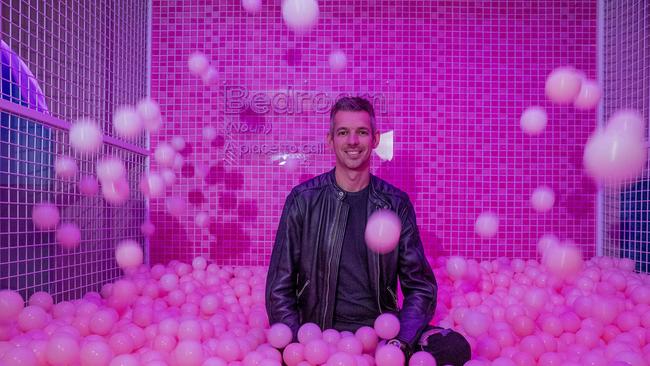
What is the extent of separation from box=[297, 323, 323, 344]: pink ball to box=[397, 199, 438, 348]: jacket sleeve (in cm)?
35

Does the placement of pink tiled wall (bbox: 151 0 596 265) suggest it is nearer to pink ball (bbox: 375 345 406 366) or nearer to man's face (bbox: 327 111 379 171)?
man's face (bbox: 327 111 379 171)

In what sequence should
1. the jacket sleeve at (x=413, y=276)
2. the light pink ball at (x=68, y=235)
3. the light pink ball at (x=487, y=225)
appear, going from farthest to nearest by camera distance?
1. the light pink ball at (x=487, y=225)
2. the light pink ball at (x=68, y=235)
3. the jacket sleeve at (x=413, y=276)

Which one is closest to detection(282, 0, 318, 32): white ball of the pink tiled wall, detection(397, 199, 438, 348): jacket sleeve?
the pink tiled wall

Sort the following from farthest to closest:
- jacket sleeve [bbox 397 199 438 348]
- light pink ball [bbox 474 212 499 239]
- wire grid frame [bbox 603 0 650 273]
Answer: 1. light pink ball [bbox 474 212 499 239]
2. wire grid frame [bbox 603 0 650 273]
3. jacket sleeve [bbox 397 199 438 348]

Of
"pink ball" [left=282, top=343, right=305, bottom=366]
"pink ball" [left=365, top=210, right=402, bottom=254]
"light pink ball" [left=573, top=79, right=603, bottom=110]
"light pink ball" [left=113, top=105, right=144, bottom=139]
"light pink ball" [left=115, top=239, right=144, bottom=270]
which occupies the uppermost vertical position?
"light pink ball" [left=573, top=79, right=603, bottom=110]

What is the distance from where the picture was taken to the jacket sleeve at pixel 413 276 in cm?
228

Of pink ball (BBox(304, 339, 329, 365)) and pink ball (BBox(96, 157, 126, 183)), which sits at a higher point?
pink ball (BBox(96, 157, 126, 183))

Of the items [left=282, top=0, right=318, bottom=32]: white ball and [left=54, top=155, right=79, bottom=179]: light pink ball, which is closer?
[left=54, top=155, right=79, bottom=179]: light pink ball

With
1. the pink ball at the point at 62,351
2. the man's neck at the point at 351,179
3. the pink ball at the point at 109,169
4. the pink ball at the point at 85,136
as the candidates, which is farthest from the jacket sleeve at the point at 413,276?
the pink ball at the point at 109,169

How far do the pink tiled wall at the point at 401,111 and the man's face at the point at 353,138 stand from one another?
1652mm

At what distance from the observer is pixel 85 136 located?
300 centimetres

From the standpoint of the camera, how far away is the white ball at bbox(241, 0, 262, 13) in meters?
3.98

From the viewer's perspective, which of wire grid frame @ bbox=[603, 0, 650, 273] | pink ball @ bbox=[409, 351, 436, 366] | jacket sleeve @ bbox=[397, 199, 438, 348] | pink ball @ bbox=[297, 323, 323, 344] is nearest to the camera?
pink ball @ bbox=[409, 351, 436, 366]

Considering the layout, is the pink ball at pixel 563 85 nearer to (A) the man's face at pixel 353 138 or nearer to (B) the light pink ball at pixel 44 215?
(A) the man's face at pixel 353 138
